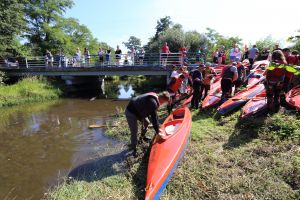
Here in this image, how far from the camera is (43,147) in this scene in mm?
7574

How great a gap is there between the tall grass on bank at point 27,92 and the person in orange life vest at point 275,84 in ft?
46.5

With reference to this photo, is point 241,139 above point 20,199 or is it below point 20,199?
above

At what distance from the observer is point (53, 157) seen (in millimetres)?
6723

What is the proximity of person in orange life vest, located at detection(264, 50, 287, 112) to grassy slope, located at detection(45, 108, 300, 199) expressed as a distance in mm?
364

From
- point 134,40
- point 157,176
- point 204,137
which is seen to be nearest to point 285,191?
point 157,176

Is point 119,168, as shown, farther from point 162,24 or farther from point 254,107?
point 162,24

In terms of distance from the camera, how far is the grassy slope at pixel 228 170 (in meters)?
3.96

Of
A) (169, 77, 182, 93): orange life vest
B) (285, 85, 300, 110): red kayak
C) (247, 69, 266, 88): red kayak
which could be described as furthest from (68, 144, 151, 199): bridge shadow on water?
(247, 69, 266, 88): red kayak

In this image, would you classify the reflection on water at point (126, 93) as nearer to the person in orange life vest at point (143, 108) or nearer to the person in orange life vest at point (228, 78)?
the person in orange life vest at point (228, 78)

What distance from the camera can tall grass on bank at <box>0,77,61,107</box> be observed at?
15484 mm

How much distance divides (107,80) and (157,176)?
31.2m

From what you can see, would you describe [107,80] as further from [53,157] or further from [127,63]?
[53,157]

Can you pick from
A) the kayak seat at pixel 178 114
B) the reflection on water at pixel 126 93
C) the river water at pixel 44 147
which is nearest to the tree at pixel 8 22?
the river water at pixel 44 147

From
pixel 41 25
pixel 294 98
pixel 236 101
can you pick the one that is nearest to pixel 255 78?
pixel 236 101
